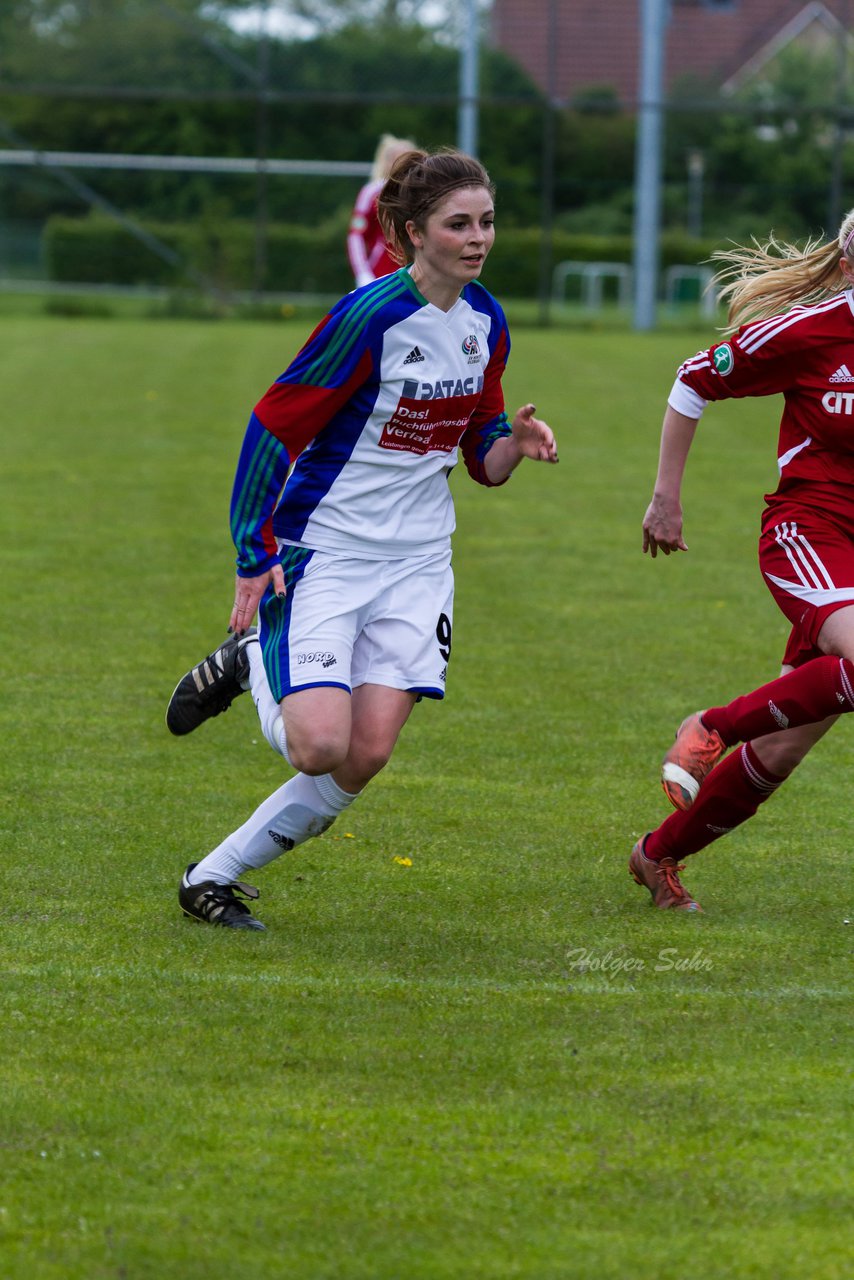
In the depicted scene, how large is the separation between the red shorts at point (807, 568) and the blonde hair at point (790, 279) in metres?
0.55

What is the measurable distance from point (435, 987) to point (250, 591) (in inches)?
39.2

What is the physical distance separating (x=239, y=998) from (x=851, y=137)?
2949 centimetres

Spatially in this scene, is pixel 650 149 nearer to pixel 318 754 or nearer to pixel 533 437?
pixel 533 437

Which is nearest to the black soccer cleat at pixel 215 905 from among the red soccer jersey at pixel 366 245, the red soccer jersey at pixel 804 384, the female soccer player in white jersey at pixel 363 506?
the female soccer player in white jersey at pixel 363 506

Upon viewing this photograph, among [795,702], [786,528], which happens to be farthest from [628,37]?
[795,702]

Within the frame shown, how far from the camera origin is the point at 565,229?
102ft

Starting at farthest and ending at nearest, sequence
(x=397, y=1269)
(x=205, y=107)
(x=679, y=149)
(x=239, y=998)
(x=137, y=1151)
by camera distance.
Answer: (x=679, y=149)
(x=205, y=107)
(x=239, y=998)
(x=137, y=1151)
(x=397, y=1269)

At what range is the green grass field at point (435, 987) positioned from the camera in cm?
293

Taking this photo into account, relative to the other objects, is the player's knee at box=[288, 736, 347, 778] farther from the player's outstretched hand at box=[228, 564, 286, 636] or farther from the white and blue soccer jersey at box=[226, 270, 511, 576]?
the white and blue soccer jersey at box=[226, 270, 511, 576]

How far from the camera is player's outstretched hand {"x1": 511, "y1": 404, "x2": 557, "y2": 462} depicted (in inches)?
171

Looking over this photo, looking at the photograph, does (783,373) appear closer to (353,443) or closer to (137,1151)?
(353,443)

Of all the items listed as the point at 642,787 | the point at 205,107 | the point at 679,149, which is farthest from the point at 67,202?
the point at 642,787

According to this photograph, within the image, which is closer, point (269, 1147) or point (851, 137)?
point (269, 1147)

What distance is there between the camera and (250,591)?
4.19 m
